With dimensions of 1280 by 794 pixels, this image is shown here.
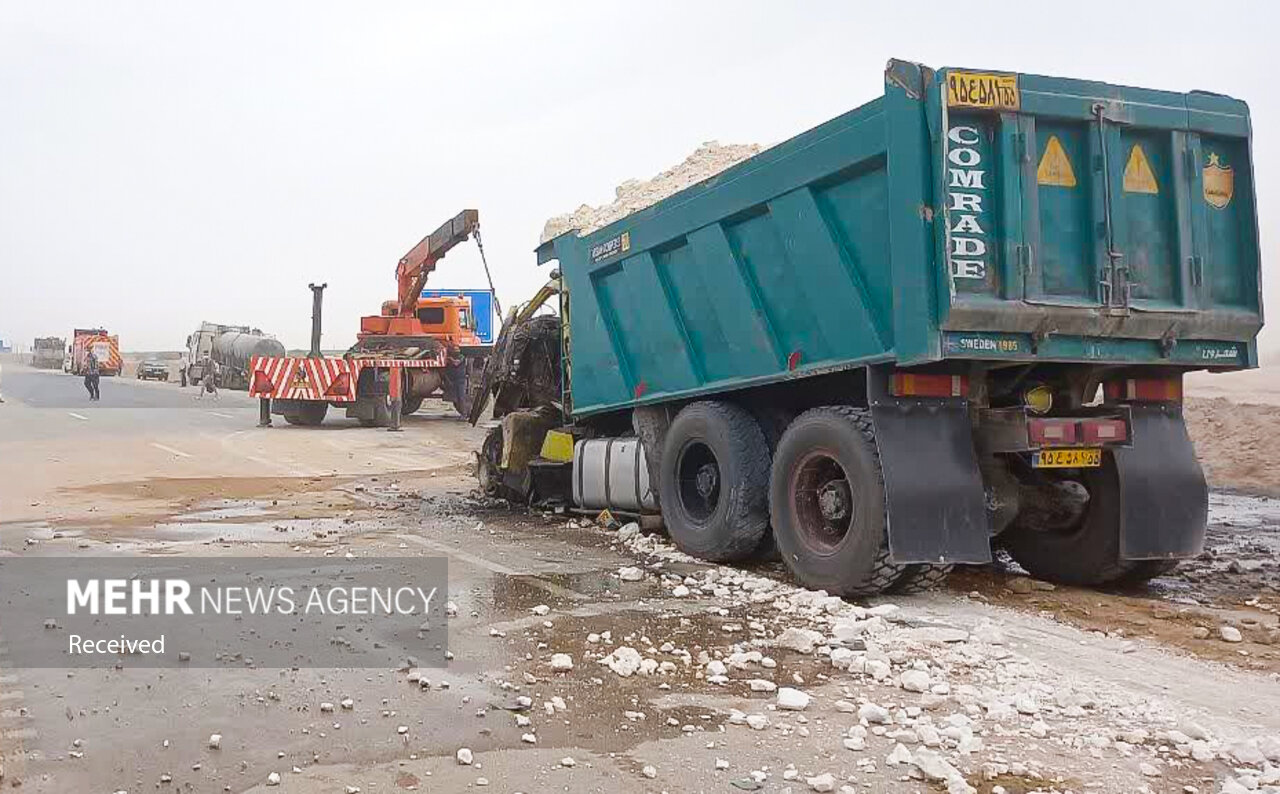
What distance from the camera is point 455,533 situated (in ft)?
28.3

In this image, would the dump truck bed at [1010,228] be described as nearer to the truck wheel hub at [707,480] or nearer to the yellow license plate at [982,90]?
the yellow license plate at [982,90]

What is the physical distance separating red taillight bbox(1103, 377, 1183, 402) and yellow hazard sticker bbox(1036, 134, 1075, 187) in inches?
50.9

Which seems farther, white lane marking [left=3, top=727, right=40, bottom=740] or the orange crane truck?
the orange crane truck

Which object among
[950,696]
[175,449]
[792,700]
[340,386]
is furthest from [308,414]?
[950,696]

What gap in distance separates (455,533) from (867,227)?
171 inches

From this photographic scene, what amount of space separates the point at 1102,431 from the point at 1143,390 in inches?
23.8

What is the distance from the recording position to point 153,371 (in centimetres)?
5241

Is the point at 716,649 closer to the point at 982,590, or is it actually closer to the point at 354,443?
the point at 982,590

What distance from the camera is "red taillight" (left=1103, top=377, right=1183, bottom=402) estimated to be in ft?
20.3

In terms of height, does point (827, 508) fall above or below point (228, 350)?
below

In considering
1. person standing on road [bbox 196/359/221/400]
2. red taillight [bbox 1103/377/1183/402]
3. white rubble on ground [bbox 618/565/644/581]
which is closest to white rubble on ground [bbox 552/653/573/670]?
white rubble on ground [bbox 618/565/644/581]

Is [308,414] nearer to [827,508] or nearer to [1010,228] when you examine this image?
[827,508]

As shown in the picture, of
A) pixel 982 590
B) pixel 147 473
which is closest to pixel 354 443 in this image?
pixel 147 473

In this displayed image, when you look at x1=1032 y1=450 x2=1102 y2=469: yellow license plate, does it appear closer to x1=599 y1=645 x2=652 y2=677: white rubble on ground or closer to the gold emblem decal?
the gold emblem decal
